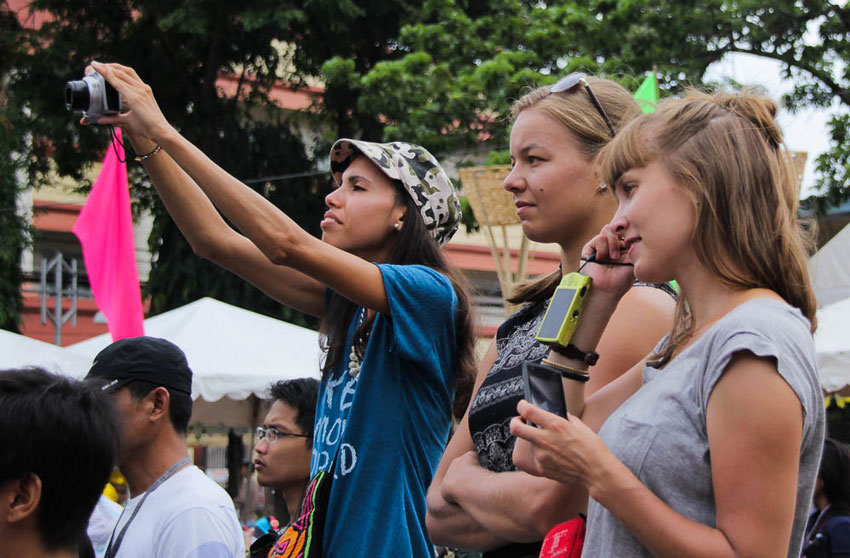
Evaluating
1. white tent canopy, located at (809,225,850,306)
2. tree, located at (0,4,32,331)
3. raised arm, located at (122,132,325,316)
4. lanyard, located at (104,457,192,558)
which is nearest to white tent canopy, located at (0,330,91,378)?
lanyard, located at (104,457,192,558)

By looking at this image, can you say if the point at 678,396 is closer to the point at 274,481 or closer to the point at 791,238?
the point at 791,238

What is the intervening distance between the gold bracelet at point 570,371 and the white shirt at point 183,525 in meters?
1.42

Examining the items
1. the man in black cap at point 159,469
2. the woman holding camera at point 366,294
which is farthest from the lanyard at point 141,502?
the woman holding camera at point 366,294

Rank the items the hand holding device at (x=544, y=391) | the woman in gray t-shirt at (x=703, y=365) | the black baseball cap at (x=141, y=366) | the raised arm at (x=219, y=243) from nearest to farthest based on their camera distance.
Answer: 1. the woman in gray t-shirt at (x=703, y=365)
2. the hand holding device at (x=544, y=391)
3. the raised arm at (x=219, y=243)
4. the black baseball cap at (x=141, y=366)

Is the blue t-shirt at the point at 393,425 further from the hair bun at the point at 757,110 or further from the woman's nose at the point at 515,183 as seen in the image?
the hair bun at the point at 757,110

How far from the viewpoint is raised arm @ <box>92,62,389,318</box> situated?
2416 mm

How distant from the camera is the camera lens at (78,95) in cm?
254

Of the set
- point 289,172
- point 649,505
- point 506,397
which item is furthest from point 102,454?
point 289,172

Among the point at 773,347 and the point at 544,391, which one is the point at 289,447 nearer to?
the point at 544,391

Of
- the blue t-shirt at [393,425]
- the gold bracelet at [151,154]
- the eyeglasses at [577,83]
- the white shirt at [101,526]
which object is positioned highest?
the eyeglasses at [577,83]

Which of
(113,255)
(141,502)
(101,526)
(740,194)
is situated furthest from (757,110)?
(113,255)

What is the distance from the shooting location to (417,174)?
2.97m

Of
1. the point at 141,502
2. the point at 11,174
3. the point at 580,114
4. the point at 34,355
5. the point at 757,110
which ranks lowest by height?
the point at 11,174

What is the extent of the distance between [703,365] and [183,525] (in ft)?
6.00
